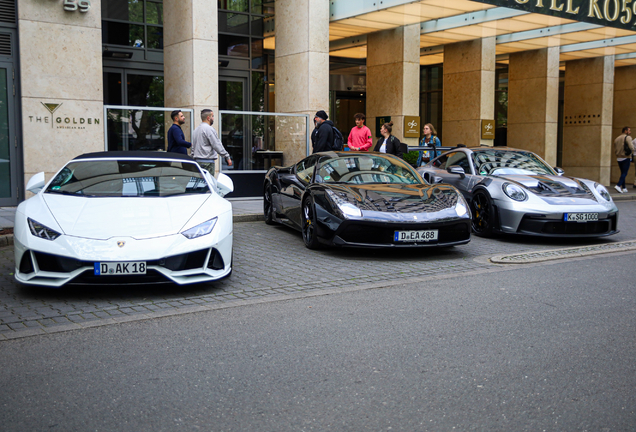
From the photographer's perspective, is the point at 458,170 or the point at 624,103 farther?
the point at 624,103

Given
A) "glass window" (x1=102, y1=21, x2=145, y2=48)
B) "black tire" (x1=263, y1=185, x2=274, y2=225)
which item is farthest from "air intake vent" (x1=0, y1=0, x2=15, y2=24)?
"black tire" (x1=263, y1=185, x2=274, y2=225)

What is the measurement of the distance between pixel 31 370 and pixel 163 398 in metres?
1.00

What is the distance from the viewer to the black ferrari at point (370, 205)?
754cm

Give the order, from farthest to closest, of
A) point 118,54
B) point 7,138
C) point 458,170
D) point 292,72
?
1. point 118,54
2. point 292,72
3. point 7,138
4. point 458,170

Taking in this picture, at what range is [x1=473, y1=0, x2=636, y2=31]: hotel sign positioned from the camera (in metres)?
15.9

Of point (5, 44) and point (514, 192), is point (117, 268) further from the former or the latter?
point (5, 44)

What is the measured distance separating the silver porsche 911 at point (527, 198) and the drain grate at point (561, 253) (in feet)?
1.06

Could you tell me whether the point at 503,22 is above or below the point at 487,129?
above

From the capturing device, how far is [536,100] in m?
22.3

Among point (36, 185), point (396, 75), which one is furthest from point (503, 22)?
point (36, 185)

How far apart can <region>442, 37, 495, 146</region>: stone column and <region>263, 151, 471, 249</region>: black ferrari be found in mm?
12018

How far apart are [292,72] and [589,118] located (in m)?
13.1

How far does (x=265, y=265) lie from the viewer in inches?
291

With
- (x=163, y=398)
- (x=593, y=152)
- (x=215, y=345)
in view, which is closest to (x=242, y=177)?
(x=215, y=345)
